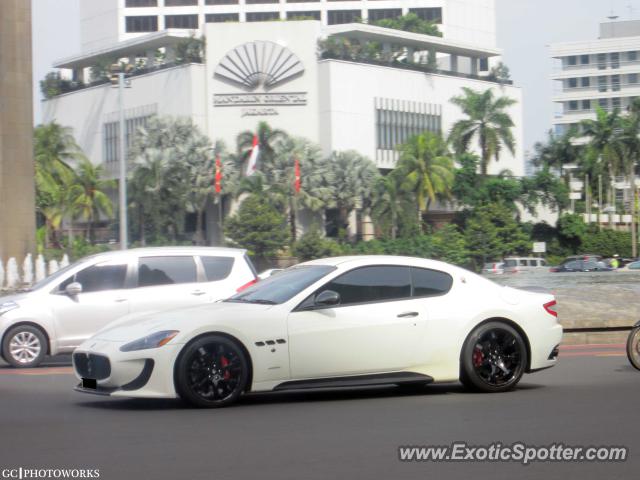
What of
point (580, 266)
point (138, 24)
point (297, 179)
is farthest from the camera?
point (138, 24)

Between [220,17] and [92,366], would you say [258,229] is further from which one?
[92,366]

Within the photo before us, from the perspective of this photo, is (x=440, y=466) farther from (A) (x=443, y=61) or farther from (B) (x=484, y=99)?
(A) (x=443, y=61)

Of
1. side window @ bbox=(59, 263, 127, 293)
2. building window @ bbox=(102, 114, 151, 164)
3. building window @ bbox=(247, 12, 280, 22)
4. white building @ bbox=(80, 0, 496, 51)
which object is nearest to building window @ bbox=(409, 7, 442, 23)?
white building @ bbox=(80, 0, 496, 51)

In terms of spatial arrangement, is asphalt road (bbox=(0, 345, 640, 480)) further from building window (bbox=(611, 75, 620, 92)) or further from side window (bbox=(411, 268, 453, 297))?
building window (bbox=(611, 75, 620, 92))

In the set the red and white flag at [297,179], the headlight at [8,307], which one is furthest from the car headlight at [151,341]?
the red and white flag at [297,179]

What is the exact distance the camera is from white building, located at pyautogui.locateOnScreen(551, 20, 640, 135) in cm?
13412

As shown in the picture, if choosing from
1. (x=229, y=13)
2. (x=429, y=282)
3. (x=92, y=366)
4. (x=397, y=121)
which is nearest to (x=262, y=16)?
(x=229, y=13)

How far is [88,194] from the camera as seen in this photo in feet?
296

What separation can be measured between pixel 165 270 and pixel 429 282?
5955 mm

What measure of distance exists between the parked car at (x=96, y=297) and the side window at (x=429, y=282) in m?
5.17

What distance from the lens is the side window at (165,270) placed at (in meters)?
15.3

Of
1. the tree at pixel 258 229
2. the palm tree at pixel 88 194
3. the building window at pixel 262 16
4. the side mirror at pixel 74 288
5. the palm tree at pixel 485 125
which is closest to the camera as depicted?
the side mirror at pixel 74 288

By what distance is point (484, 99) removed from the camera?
3519 inches

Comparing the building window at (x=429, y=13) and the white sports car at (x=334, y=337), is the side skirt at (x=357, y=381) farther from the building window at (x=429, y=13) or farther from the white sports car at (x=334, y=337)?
the building window at (x=429, y=13)
